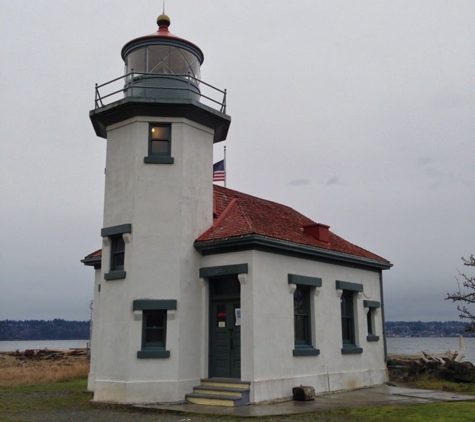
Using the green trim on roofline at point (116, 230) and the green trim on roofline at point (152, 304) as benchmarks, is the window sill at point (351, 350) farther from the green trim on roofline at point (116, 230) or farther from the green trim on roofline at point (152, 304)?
the green trim on roofline at point (116, 230)

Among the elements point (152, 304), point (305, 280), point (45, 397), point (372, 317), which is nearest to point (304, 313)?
point (305, 280)

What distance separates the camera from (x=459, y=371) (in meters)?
18.3

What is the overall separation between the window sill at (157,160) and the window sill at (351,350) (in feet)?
26.5

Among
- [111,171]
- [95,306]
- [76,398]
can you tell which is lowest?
[76,398]

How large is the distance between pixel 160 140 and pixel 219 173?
12.8ft

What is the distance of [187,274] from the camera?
14891 mm

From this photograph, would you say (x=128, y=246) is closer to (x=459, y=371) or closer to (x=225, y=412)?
(x=225, y=412)

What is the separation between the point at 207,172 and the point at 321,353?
6395 millimetres

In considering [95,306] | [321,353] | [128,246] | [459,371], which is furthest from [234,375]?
[459,371]

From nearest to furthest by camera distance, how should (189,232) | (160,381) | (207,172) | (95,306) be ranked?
(160,381) → (189,232) → (207,172) → (95,306)

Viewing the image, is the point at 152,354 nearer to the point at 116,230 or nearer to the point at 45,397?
the point at 116,230

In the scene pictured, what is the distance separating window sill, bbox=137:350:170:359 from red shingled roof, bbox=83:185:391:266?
314 cm

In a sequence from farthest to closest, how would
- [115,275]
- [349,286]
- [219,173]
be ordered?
[219,173]
[349,286]
[115,275]

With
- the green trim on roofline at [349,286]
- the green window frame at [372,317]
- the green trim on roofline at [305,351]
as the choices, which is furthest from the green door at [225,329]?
the green window frame at [372,317]
